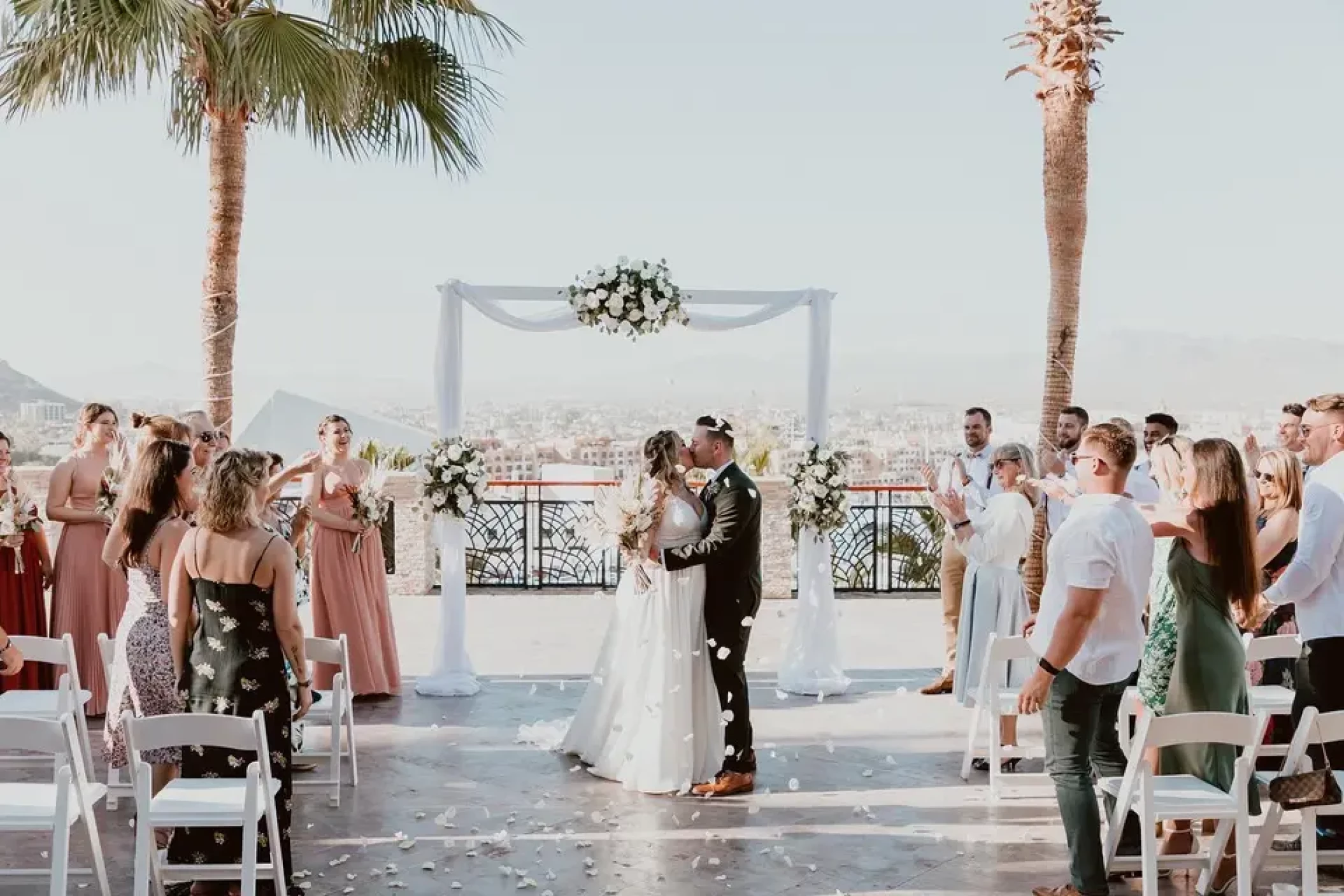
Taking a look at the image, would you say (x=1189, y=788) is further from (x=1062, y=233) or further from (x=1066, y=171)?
(x=1066, y=171)

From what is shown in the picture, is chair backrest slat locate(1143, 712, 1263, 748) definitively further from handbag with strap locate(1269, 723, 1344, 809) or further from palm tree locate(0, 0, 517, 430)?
palm tree locate(0, 0, 517, 430)

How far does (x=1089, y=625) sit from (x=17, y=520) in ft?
19.8

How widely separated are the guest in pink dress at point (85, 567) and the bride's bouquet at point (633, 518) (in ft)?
10.5

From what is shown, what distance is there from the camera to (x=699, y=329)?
353 inches

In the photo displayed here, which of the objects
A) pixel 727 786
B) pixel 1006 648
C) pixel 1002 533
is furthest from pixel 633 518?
pixel 1002 533

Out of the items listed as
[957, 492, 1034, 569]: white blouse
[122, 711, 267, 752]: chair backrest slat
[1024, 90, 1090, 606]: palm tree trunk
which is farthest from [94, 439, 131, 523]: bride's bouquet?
[1024, 90, 1090, 606]: palm tree trunk

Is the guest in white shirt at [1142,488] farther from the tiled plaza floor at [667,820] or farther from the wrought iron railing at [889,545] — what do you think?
the wrought iron railing at [889,545]


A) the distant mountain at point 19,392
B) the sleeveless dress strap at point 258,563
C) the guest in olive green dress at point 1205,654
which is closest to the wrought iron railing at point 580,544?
the guest in olive green dress at point 1205,654

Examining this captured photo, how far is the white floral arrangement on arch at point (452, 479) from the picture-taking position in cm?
823

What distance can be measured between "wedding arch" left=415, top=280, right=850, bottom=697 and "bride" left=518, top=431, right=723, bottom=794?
225 cm

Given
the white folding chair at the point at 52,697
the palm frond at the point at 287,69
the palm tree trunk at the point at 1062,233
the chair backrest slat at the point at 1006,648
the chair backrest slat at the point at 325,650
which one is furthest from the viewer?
the palm tree trunk at the point at 1062,233

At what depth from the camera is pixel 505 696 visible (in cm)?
857

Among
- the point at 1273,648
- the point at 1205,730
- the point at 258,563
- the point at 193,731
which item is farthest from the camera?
the point at 1273,648

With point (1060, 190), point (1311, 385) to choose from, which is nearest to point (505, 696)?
point (1060, 190)
